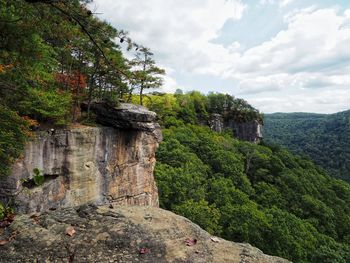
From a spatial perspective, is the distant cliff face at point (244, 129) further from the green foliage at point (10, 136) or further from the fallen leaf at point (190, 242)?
the fallen leaf at point (190, 242)

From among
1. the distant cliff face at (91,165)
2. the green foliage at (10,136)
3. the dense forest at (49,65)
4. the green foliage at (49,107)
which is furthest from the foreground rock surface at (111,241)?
the green foliage at (49,107)

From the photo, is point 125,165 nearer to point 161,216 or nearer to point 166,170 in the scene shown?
point 166,170

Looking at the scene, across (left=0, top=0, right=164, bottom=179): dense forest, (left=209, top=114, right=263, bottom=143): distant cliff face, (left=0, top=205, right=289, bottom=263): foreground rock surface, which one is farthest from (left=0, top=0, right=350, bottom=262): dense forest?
(left=209, top=114, right=263, bottom=143): distant cliff face

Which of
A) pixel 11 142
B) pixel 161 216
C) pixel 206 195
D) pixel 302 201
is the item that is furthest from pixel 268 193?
pixel 161 216

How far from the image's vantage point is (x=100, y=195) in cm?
1881

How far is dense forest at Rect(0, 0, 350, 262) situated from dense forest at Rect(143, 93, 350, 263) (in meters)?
0.11

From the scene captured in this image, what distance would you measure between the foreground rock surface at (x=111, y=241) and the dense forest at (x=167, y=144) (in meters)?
2.34

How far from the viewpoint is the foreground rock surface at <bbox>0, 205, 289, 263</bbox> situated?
13.0 feet

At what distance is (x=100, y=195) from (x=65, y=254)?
15.4m

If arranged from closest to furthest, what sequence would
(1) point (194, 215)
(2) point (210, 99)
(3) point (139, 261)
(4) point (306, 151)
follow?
(3) point (139, 261), (1) point (194, 215), (2) point (210, 99), (4) point (306, 151)

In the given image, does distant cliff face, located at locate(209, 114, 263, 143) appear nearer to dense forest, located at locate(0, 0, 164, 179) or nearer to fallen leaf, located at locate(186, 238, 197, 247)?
dense forest, located at locate(0, 0, 164, 179)

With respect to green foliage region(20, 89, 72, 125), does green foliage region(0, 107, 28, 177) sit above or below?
below

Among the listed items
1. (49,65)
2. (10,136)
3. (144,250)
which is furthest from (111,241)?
(10,136)

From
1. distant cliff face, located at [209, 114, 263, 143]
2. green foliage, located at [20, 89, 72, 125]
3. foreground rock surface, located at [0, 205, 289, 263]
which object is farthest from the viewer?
distant cliff face, located at [209, 114, 263, 143]
